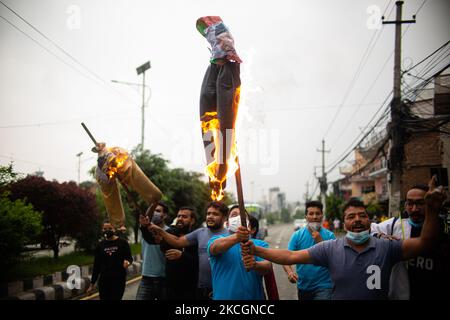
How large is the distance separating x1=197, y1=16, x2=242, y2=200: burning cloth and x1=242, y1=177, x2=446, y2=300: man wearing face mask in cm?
68

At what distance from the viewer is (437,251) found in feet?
10.6

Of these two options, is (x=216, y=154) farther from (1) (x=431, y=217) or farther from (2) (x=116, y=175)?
(1) (x=431, y=217)

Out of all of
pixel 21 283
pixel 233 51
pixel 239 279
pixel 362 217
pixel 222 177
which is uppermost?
pixel 233 51

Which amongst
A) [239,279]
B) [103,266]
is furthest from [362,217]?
[103,266]

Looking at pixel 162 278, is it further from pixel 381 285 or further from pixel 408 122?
pixel 408 122

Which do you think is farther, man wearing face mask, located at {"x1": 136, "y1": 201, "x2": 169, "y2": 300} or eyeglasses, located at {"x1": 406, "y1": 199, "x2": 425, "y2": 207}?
man wearing face mask, located at {"x1": 136, "y1": 201, "x2": 169, "y2": 300}

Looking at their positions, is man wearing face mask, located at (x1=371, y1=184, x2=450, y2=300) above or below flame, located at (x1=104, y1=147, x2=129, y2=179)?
below

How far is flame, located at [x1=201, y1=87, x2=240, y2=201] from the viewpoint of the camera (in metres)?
3.14

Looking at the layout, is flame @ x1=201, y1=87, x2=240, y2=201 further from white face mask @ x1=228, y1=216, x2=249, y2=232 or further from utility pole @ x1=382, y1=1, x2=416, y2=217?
utility pole @ x1=382, y1=1, x2=416, y2=217

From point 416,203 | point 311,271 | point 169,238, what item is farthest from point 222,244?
point 416,203

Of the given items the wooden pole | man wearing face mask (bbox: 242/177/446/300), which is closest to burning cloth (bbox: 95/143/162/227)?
the wooden pole

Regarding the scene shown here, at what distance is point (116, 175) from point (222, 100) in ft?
4.45
